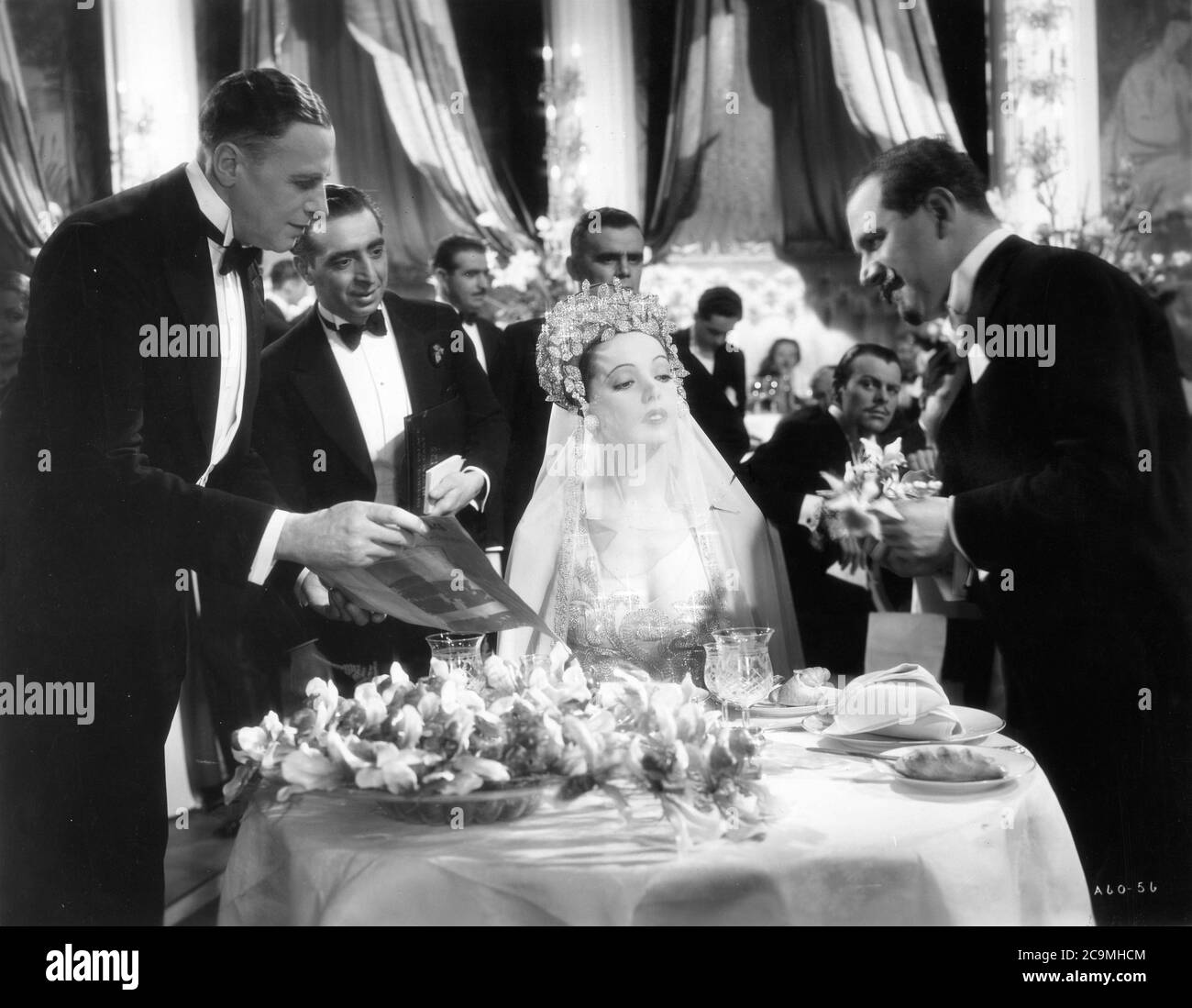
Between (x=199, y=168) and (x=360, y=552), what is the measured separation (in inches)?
35.8

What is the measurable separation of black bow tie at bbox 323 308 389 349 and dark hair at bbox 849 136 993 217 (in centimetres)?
110

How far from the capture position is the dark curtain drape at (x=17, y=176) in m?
2.50

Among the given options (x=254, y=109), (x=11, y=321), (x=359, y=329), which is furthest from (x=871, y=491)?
(x=11, y=321)

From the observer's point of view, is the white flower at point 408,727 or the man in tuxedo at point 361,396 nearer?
the white flower at point 408,727

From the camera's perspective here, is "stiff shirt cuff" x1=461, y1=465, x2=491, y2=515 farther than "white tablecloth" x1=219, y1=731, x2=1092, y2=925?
Yes

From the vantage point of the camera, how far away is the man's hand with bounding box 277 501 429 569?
2297 mm

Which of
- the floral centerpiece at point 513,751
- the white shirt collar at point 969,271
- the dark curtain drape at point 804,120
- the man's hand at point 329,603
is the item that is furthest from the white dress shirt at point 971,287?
the man's hand at point 329,603

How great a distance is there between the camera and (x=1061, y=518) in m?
2.38

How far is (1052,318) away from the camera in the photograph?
235 centimetres

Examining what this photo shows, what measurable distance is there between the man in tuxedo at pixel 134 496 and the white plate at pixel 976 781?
3.46ft

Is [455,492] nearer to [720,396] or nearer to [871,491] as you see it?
[720,396]

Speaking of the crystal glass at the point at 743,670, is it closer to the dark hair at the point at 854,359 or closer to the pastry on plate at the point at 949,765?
the pastry on plate at the point at 949,765

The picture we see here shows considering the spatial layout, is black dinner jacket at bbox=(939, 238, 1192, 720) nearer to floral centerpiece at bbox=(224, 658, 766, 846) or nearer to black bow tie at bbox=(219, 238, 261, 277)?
floral centerpiece at bbox=(224, 658, 766, 846)

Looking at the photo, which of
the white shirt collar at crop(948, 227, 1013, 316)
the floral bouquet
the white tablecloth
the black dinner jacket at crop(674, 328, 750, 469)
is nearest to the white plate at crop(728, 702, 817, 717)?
the white tablecloth
